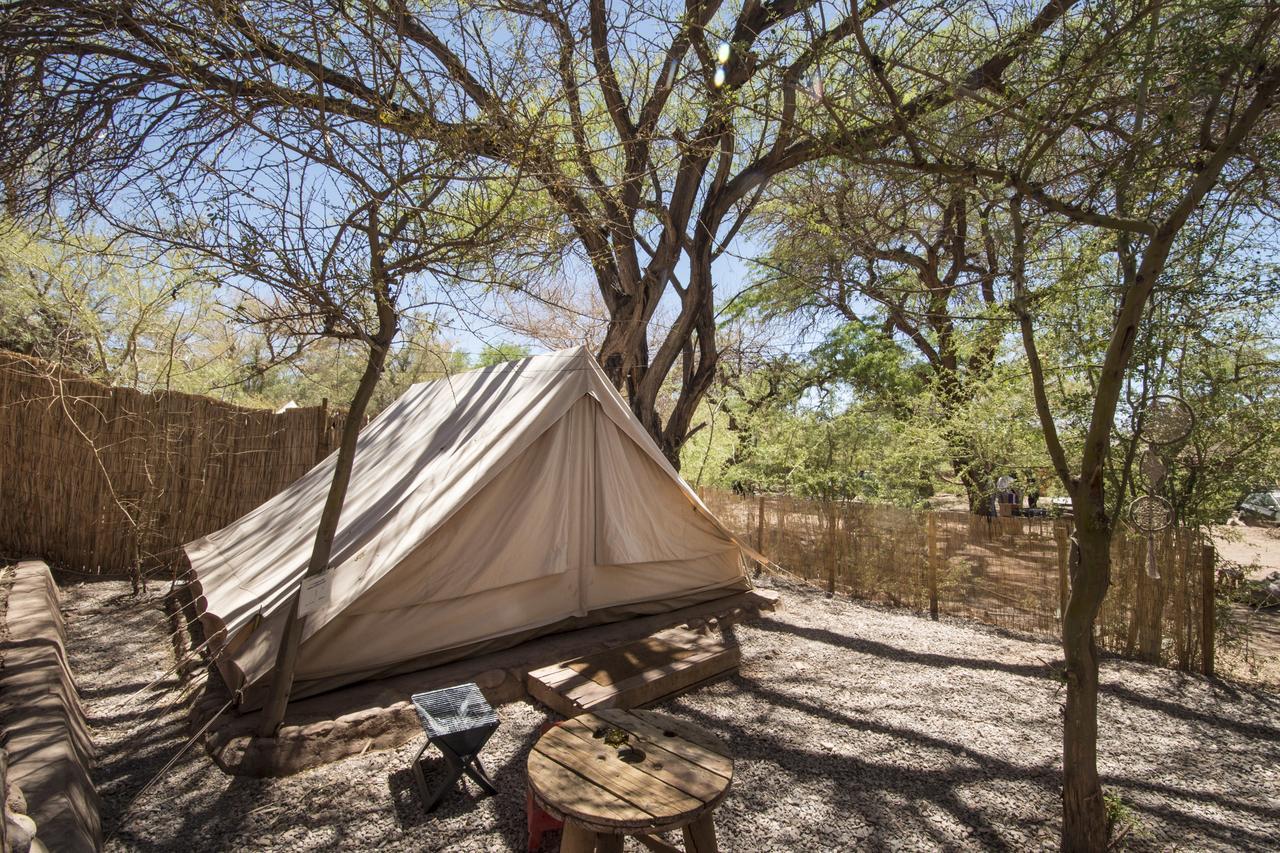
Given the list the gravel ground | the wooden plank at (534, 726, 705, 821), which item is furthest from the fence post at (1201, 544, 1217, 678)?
the wooden plank at (534, 726, 705, 821)

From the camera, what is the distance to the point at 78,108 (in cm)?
341

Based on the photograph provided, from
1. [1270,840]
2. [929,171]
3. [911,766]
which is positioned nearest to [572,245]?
[929,171]

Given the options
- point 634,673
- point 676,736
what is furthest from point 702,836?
point 634,673

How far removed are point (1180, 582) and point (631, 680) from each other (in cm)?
376

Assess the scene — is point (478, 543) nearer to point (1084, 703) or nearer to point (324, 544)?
point (324, 544)

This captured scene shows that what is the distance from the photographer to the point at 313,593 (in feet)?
8.86

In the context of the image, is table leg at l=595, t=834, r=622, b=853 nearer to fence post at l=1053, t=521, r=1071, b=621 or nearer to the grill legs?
the grill legs

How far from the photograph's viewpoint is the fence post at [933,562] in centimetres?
560

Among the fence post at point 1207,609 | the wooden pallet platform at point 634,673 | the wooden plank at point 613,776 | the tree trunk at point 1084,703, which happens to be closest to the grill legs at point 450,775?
the wooden plank at point 613,776

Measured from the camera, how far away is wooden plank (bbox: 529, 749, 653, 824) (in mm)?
1760

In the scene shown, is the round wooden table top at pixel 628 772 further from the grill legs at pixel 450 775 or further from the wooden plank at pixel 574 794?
the grill legs at pixel 450 775

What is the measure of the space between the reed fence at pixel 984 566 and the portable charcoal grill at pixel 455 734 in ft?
12.9

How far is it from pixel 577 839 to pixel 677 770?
35 cm

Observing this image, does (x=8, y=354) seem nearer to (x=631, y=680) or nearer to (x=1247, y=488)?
(x=631, y=680)
